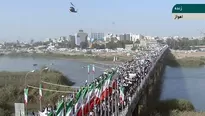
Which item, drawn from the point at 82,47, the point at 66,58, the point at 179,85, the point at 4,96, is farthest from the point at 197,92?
the point at 82,47

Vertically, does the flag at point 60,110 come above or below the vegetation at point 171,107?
above

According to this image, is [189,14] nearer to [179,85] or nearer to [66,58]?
[179,85]

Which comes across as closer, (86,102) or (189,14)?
(189,14)

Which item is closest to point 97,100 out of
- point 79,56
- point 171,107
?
point 171,107

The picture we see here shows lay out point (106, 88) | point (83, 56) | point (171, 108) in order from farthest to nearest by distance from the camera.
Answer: point (83, 56) → point (171, 108) → point (106, 88)

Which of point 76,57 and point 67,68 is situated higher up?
point 76,57

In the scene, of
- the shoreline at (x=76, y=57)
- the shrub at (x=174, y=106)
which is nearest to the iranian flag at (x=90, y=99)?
the shrub at (x=174, y=106)

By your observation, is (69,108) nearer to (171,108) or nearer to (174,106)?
(171,108)

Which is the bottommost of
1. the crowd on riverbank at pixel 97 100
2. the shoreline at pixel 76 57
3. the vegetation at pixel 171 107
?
the shoreline at pixel 76 57

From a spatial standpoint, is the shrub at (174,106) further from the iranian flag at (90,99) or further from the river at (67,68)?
the river at (67,68)

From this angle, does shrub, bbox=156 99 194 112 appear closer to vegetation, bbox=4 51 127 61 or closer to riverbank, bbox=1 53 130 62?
riverbank, bbox=1 53 130 62

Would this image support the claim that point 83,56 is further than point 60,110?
Yes
